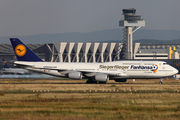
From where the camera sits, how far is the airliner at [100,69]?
5284 cm

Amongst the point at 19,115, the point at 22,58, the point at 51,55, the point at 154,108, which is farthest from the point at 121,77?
the point at 51,55

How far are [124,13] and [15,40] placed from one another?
146432mm

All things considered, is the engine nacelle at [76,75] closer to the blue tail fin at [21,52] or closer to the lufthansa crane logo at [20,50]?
the blue tail fin at [21,52]

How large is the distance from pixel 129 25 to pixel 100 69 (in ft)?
466

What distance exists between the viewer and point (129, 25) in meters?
193

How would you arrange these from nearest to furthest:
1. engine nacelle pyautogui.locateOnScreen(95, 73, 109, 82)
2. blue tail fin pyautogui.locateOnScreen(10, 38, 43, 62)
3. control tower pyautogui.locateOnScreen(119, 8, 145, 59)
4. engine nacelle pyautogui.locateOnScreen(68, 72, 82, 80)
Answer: engine nacelle pyautogui.locateOnScreen(95, 73, 109, 82), engine nacelle pyautogui.locateOnScreen(68, 72, 82, 80), blue tail fin pyautogui.locateOnScreen(10, 38, 43, 62), control tower pyautogui.locateOnScreen(119, 8, 145, 59)

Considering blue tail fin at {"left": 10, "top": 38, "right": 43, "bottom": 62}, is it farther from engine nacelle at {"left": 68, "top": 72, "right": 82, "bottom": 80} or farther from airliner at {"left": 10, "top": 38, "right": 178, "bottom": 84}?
engine nacelle at {"left": 68, "top": 72, "right": 82, "bottom": 80}

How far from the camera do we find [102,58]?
612ft

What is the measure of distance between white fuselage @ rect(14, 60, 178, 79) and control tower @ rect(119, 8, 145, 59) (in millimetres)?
131386

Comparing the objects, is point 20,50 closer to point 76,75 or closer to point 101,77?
point 76,75

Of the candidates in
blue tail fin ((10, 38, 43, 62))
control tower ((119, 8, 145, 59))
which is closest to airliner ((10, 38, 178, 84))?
blue tail fin ((10, 38, 43, 62))

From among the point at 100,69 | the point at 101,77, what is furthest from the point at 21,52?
the point at 101,77

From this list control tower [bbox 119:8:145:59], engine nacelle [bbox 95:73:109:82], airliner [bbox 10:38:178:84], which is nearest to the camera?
engine nacelle [bbox 95:73:109:82]

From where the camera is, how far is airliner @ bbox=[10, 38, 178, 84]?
2080 inches
